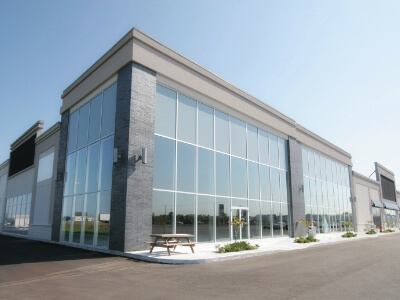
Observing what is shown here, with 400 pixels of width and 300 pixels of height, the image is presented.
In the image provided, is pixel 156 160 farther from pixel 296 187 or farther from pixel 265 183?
pixel 296 187

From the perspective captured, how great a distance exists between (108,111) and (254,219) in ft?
36.5

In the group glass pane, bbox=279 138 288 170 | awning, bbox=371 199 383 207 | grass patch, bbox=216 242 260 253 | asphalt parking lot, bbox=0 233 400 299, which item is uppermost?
glass pane, bbox=279 138 288 170

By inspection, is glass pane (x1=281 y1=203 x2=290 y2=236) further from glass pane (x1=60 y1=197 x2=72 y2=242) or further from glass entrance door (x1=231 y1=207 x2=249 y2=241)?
glass pane (x1=60 y1=197 x2=72 y2=242)

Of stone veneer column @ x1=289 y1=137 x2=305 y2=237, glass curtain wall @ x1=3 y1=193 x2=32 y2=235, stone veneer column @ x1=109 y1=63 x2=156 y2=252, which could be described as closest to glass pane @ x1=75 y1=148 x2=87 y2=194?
stone veneer column @ x1=109 y1=63 x2=156 y2=252

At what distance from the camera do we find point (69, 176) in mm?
18562

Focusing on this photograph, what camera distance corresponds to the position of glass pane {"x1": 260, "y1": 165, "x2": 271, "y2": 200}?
2192 centimetres

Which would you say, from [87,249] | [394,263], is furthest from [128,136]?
[394,263]

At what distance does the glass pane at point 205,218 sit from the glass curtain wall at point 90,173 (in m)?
4.55

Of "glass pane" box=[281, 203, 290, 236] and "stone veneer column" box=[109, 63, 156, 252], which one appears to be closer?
"stone veneer column" box=[109, 63, 156, 252]

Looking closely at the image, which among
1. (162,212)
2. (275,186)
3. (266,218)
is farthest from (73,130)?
(275,186)

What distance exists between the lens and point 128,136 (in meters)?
A: 13.7

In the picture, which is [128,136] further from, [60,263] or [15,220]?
[15,220]

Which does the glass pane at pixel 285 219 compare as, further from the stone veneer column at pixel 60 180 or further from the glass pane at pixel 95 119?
the stone veneer column at pixel 60 180

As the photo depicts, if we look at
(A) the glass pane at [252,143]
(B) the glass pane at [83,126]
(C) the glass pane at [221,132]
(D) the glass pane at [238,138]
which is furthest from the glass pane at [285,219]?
(B) the glass pane at [83,126]
